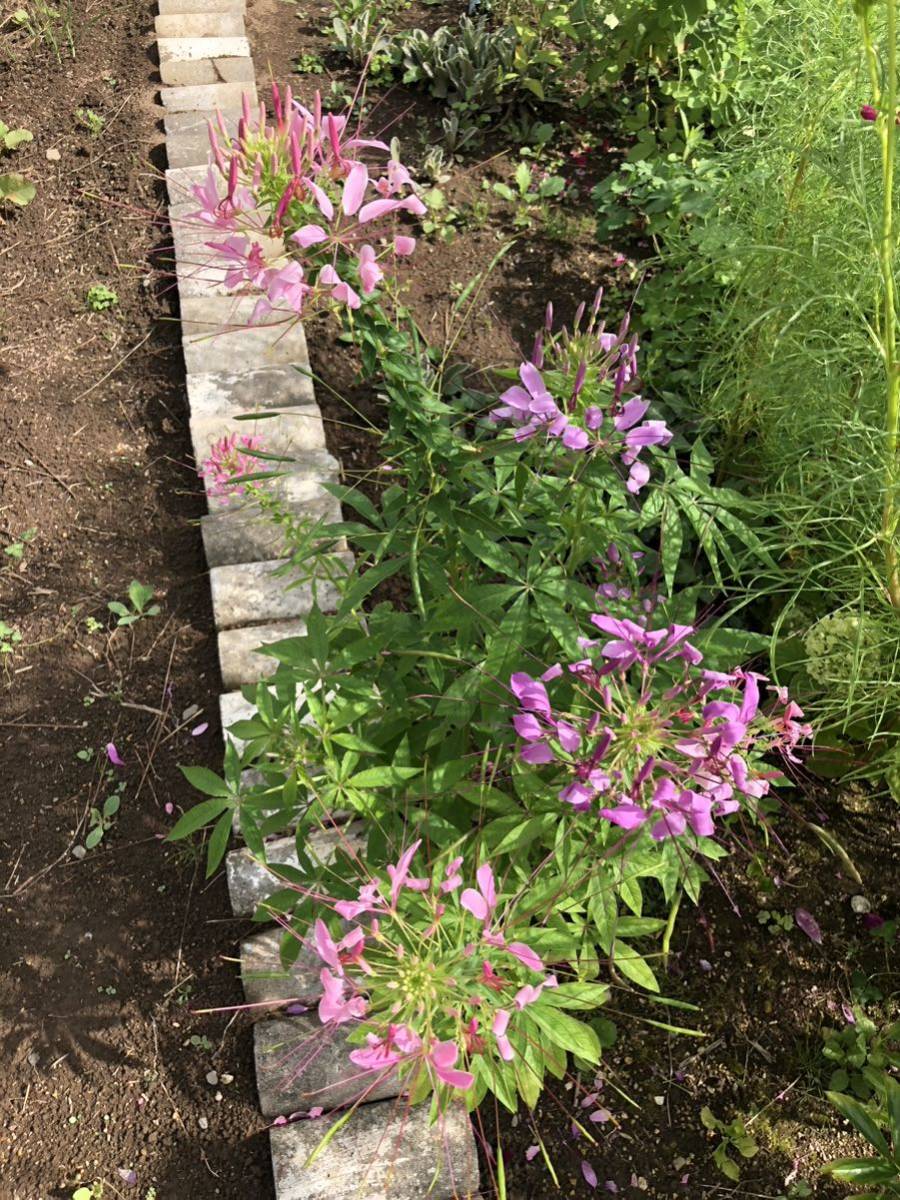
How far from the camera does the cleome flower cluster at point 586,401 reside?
145 cm

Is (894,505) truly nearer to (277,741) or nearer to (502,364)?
(277,741)

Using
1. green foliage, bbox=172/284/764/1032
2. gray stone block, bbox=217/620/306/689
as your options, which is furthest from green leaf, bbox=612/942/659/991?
gray stone block, bbox=217/620/306/689

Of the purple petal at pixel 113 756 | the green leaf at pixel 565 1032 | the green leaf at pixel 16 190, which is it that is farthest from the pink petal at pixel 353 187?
the green leaf at pixel 16 190

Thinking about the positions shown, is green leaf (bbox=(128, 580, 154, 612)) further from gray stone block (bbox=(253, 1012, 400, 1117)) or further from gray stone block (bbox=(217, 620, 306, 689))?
gray stone block (bbox=(253, 1012, 400, 1117))

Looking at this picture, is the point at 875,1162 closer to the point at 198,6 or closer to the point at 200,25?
the point at 200,25

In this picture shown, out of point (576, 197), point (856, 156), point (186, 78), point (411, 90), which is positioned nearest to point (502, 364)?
point (576, 197)

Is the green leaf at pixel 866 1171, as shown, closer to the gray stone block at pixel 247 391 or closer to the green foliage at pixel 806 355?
the green foliage at pixel 806 355

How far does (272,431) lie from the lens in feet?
9.53

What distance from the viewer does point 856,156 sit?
2256mm

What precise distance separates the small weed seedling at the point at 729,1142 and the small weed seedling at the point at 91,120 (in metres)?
3.47

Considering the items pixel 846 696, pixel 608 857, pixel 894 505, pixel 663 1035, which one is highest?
pixel 894 505

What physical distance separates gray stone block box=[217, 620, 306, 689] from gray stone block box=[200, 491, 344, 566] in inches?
8.1

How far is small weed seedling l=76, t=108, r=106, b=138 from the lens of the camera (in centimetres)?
366

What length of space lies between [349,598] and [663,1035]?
1175mm
